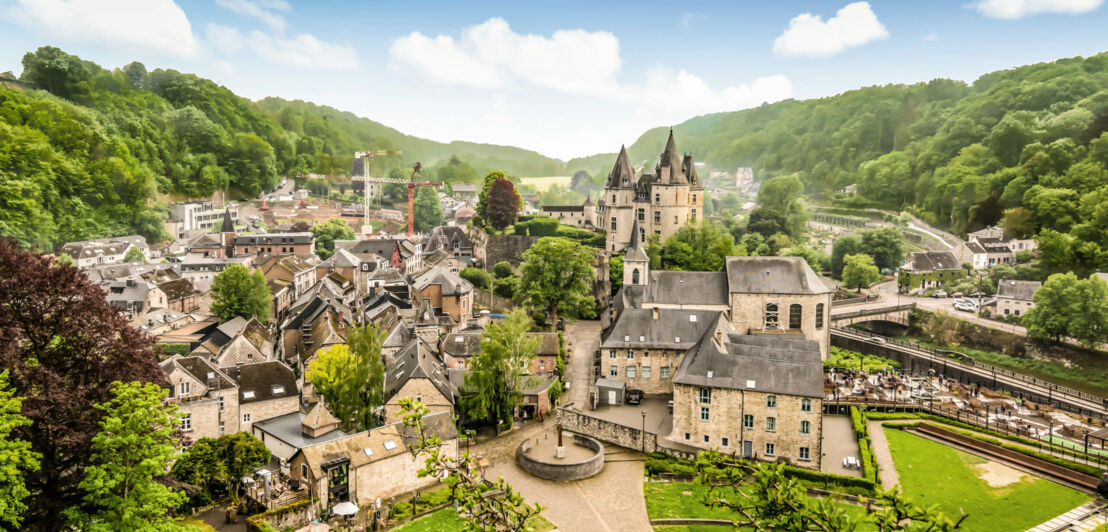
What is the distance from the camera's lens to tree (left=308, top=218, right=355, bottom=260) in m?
72.9

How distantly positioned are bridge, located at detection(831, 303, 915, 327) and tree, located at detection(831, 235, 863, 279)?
15.1 meters

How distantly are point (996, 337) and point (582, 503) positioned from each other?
134 feet

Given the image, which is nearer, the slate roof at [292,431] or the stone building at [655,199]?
the slate roof at [292,431]

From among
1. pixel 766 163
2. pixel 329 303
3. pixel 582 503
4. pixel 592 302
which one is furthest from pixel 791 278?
pixel 766 163

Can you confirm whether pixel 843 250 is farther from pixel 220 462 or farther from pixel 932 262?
pixel 220 462

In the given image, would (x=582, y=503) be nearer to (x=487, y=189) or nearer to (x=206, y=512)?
(x=206, y=512)

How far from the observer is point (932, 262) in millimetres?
65750

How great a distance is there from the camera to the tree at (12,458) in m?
15.0

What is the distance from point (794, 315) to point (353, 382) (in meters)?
25.9

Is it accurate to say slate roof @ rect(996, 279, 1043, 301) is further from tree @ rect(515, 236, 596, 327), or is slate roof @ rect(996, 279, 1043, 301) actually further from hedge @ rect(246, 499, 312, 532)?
hedge @ rect(246, 499, 312, 532)

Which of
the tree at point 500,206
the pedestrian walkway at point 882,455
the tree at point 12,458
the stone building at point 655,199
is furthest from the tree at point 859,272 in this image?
the tree at point 12,458

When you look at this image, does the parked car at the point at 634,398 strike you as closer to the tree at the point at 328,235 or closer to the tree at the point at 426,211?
the tree at the point at 328,235

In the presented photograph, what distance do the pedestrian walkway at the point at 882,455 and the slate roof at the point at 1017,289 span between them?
2825 centimetres

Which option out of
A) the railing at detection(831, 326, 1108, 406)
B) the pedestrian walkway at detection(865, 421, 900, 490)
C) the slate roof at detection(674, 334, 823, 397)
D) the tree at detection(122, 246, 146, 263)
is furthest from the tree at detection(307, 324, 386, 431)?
the tree at detection(122, 246, 146, 263)
